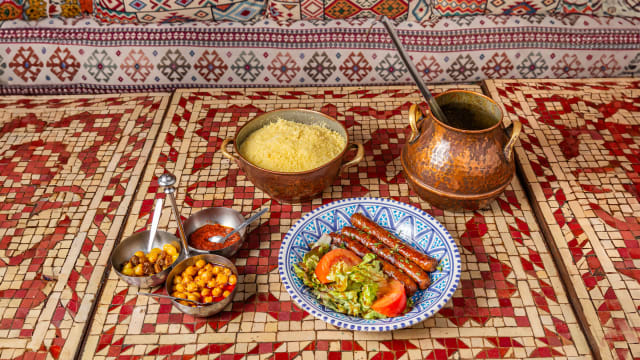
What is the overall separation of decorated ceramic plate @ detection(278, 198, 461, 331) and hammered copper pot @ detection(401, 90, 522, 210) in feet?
0.46

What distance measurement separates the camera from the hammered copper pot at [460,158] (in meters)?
1.71

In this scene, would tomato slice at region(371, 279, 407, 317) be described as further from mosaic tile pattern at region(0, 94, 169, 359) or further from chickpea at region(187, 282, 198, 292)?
mosaic tile pattern at region(0, 94, 169, 359)

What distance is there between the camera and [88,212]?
1.93 m

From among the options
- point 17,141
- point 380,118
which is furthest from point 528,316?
point 17,141

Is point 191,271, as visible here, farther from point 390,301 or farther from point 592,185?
point 592,185

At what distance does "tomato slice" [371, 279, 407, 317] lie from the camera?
1.47m

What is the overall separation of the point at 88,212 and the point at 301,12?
1.92 meters

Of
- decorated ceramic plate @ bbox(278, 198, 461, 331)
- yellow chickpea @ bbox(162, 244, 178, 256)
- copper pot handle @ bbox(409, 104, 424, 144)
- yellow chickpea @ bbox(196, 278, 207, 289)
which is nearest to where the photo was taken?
decorated ceramic plate @ bbox(278, 198, 461, 331)

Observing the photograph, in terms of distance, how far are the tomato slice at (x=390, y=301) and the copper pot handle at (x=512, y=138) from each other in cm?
67

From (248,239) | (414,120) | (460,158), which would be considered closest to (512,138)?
(460,158)

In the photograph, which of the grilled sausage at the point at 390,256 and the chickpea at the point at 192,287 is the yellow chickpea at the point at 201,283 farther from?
the grilled sausage at the point at 390,256

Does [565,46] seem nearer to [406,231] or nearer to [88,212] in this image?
[406,231]

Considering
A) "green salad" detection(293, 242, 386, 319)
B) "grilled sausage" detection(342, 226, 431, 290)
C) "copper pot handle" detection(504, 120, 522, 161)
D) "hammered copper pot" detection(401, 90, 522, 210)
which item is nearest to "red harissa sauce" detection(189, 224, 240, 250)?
"green salad" detection(293, 242, 386, 319)

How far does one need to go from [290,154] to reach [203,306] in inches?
27.4
